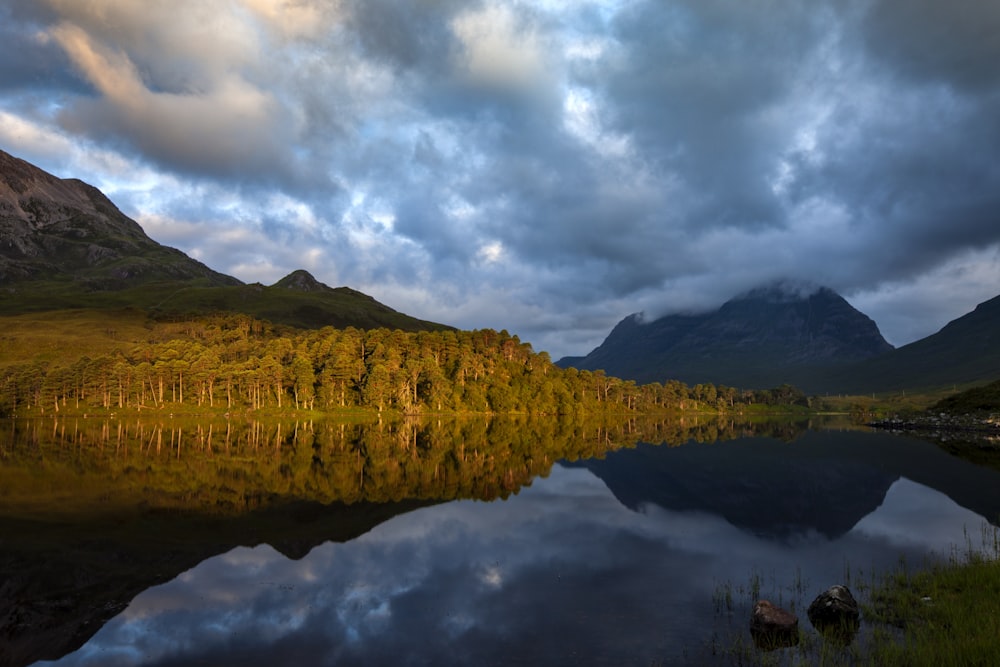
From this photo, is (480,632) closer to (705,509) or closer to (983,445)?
(705,509)

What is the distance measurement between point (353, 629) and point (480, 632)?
15.5 feet

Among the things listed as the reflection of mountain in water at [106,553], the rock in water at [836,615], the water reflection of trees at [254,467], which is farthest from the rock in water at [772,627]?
the water reflection of trees at [254,467]

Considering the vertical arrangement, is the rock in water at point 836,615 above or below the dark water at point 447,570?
above

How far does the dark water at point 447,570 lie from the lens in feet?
61.0

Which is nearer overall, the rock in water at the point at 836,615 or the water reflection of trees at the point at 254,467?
the rock in water at the point at 836,615

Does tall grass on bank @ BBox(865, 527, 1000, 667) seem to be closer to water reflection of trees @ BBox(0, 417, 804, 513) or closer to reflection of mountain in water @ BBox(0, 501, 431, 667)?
reflection of mountain in water @ BBox(0, 501, 431, 667)

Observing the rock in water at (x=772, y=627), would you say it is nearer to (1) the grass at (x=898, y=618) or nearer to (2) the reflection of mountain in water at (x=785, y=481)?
(1) the grass at (x=898, y=618)

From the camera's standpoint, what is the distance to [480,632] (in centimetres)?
1977

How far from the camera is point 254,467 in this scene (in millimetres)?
58844

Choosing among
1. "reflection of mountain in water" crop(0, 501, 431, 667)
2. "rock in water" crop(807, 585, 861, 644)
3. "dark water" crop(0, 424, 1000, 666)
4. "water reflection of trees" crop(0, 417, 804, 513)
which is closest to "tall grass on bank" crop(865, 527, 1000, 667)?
"rock in water" crop(807, 585, 861, 644)

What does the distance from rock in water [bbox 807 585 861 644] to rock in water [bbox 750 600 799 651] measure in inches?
40.2

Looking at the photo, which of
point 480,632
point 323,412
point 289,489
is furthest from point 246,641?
point 323,412

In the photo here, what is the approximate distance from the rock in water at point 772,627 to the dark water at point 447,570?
2.97ft

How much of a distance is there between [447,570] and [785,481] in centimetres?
4901
